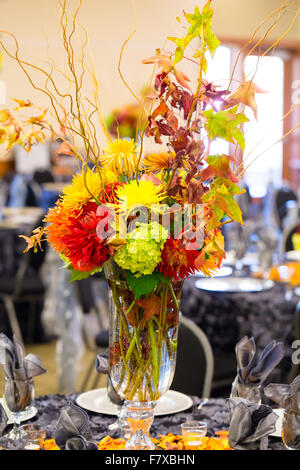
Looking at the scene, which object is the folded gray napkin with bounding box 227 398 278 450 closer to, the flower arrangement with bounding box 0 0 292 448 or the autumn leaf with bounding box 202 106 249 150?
the flower arrangement with bounding box 0 0 292 448

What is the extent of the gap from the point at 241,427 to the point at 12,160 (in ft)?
30.6

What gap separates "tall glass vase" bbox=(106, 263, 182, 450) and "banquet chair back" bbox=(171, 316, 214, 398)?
764 mm

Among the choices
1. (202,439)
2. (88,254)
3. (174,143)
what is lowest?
(202,439)

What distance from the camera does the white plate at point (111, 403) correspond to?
1.41 metres

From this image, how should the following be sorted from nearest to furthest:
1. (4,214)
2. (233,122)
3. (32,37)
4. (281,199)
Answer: (233,122) → (4,214) → (281,199) → (32,37)

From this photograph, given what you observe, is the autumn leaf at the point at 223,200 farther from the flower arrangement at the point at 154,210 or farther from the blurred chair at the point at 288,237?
the blurred chair at the point at 288,237

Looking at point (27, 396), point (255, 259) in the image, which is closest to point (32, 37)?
point (255, 259)

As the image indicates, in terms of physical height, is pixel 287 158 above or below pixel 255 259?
above

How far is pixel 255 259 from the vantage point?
11.5ft

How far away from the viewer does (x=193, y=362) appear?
1.89m

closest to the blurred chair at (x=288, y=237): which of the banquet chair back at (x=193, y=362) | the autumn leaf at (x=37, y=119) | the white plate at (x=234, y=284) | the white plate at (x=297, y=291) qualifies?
the white plate at (x=234, y=284)

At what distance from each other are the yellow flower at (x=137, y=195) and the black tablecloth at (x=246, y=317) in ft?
5.51

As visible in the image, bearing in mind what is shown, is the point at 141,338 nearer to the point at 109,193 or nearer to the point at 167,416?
the point at 109,193

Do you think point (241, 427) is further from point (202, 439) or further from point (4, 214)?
point (4, 214)
